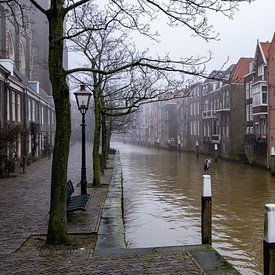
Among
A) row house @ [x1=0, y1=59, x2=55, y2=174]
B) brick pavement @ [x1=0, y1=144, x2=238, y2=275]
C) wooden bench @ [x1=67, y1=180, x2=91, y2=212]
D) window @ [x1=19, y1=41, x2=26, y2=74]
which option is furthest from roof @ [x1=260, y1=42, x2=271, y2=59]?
brick pavement @ [x1=0, y1=144, x2=238, y2=275]

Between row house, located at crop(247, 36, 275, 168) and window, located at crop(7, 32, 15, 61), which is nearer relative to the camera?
row house, located at crop(247, 36, 275, 168)

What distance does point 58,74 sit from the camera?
727 centimetres

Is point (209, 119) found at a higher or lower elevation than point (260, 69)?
lower

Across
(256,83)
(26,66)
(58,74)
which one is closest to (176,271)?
(58,74)

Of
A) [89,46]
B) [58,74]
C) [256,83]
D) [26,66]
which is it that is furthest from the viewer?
[26,66]

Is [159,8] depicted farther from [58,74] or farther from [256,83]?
[256,83]

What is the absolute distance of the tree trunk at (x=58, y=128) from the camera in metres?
7.24

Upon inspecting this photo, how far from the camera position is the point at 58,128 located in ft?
24.0

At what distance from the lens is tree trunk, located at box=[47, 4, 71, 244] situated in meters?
7.24

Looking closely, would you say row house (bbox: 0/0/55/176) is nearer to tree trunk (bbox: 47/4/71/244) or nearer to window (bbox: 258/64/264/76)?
tree trunk (bbox: 47/4/71/244)

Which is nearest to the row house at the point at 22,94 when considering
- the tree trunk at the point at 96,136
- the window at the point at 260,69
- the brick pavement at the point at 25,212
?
the tree trunk at the point at 96,136

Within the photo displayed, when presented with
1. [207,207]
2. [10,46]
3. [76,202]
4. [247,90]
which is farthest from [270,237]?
[247,90]

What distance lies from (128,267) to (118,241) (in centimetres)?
194

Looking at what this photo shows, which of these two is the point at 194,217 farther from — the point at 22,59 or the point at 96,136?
the point at 22,59
